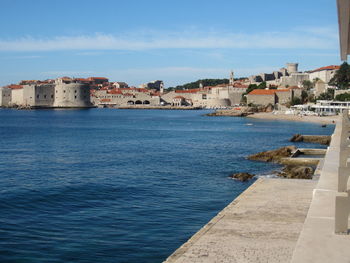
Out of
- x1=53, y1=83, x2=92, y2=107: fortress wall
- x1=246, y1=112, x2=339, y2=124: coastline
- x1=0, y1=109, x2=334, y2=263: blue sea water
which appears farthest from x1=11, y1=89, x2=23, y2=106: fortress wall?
x1=0, y1=109, x2=334, y2=263: blue sea water

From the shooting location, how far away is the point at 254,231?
6.96 meters

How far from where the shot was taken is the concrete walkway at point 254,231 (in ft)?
19.5

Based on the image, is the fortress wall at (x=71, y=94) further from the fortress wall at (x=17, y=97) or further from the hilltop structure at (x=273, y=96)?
the hilltop structure at (x=273, y=96)

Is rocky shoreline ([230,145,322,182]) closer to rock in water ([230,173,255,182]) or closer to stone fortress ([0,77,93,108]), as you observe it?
rock in water ([230,173,255,182])

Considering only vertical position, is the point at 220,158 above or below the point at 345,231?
below

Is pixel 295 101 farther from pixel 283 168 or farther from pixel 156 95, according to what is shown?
pixel 283 168

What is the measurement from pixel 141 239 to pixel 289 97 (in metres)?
61.9

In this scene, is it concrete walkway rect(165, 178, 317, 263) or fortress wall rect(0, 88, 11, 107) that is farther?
fortress wall rect(0, 88, 11, 107)

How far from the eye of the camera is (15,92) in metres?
94.6

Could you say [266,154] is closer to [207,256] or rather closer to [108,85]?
[207,256]

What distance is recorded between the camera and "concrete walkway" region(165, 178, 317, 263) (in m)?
5.93

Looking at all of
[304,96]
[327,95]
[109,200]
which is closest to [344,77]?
[327,95]

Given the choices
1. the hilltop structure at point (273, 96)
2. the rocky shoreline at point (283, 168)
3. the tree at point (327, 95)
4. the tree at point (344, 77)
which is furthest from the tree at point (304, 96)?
the rocky shoreline at point (283, 168)

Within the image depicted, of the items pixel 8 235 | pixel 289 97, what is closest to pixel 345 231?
pixel 8 235
